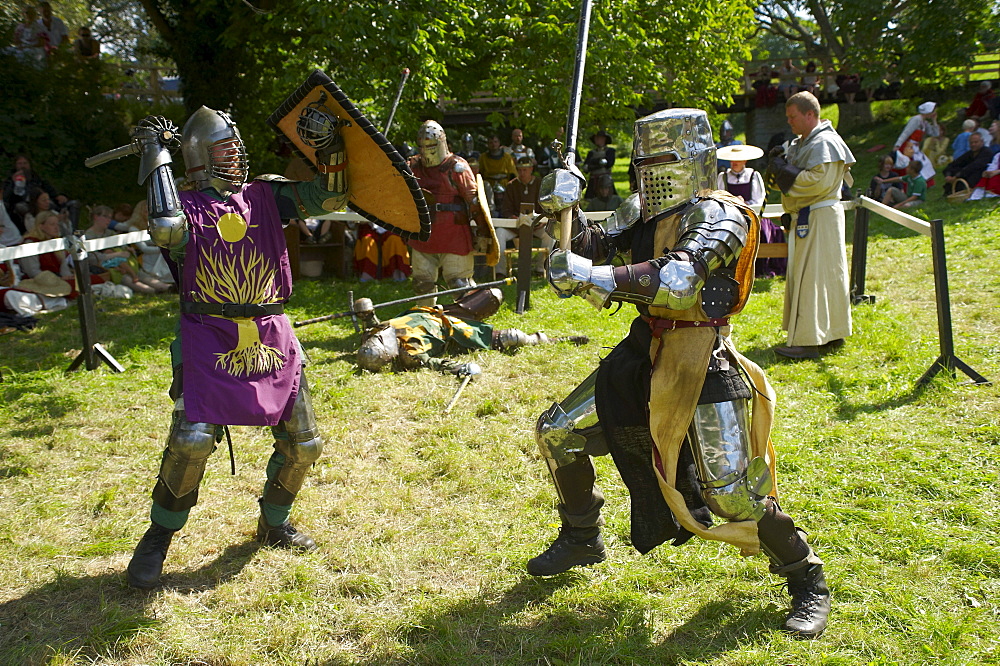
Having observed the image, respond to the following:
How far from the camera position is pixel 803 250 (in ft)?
19.4

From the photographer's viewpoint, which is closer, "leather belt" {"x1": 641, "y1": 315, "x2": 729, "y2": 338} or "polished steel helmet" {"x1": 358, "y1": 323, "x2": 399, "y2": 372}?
"leather belt" {"x1": 641, "y1": 315, "x2": 729, "y2": 338}

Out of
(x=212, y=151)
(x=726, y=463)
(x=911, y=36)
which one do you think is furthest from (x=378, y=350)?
(x=911, y=36)

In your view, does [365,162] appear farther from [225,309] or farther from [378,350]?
[378,350]

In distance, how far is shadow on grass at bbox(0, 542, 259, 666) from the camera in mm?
2852

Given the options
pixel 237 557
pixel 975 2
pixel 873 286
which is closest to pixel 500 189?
pixel 873 286

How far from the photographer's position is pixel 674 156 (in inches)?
109

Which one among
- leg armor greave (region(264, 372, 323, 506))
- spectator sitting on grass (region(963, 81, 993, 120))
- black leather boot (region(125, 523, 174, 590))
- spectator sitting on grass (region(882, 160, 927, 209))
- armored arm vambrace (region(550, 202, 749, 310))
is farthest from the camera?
spectator sitting on grass (region(963, 81, 993, 120))

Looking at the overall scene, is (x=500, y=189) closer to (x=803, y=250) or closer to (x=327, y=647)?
(x=803, y=250)

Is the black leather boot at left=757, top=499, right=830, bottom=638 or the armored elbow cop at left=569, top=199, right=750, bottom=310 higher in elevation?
the armored elbow cop at left=569, top=199, right=750, bottom=310

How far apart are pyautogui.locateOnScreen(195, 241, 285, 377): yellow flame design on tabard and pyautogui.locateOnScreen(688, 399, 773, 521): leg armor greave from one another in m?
1.64

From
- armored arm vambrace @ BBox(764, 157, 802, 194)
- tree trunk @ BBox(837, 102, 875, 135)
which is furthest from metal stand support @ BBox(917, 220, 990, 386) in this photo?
tree trunk @ BBox(837, 102, 875, 135)

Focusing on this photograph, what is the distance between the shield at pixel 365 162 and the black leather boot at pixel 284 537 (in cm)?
138

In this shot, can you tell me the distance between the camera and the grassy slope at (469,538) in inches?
113

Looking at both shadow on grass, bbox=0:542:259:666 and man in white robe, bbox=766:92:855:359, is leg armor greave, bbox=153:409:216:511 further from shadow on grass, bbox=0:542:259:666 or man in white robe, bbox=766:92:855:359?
man in white robe, bbox=766:92:855:359
